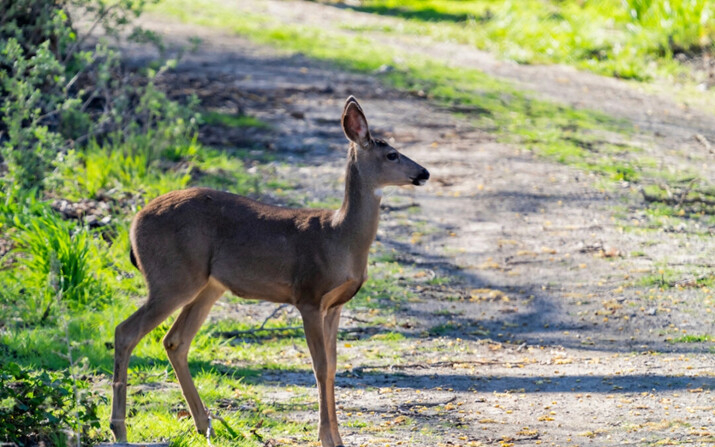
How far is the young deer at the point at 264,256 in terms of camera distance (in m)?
5.39

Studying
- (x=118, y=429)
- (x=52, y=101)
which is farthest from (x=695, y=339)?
(x=52, y=101)

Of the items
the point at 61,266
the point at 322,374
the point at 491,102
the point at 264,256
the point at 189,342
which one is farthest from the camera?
the point at 491,102

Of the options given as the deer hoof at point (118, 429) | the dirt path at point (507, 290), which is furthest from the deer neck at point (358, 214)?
the deer hoof at point (118, 429)

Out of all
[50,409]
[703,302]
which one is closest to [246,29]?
[703,302]

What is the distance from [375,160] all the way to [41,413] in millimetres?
2164

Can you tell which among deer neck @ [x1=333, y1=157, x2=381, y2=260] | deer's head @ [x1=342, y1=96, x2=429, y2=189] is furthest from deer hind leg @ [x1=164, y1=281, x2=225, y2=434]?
deer's head @ [x1=342, y1=96, x2=429, y2=189]

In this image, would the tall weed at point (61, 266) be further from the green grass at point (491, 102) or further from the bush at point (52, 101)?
the green grass at point (491, 102)

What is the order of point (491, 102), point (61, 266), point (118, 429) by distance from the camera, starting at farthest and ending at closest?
point (491, 102) < point (61, 266) < point (118, 429)

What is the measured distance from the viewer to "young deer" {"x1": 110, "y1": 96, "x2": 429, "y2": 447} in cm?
539

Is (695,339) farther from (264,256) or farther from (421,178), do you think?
(264,256)

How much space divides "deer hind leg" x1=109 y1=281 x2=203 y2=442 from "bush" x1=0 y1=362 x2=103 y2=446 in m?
0.35

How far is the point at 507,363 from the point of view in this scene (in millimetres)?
6934

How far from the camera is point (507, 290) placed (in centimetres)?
848

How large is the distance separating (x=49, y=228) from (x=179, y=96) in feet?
18.8
